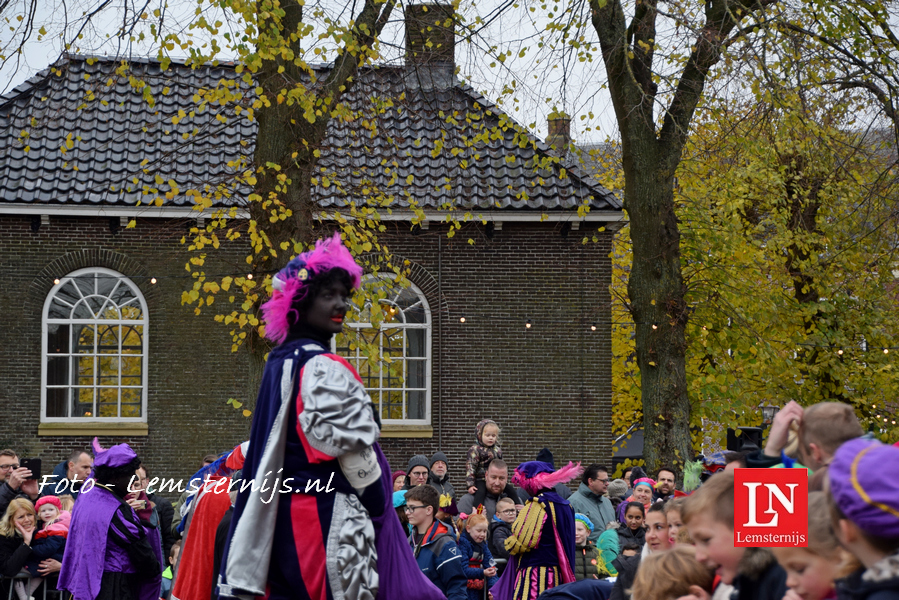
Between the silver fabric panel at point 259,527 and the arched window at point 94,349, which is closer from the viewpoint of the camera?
the silver fabric panel at point 259,527

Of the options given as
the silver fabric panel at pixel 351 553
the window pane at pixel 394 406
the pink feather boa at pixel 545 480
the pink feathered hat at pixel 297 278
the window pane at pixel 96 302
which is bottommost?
the window pane at pixel 394 406

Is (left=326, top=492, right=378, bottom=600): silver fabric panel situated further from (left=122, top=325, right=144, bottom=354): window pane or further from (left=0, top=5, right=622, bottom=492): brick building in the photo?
(left=122, top=325, right=144, bottom=354): window pane

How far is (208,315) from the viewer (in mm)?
16828

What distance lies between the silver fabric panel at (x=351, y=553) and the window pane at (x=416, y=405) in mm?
13690

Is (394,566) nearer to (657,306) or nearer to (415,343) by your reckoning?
(657,306)

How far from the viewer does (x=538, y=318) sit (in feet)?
56.7

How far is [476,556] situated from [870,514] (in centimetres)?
584

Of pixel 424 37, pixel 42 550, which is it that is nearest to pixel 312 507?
pixel 42 550

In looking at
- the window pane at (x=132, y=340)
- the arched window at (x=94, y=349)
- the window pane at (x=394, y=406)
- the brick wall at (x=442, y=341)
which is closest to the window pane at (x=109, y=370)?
the arched window at (x=94, y=349)

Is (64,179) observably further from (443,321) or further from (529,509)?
(529,509)

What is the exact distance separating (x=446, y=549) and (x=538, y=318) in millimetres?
10561

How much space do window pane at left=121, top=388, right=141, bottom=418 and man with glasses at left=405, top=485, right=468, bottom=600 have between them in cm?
1105

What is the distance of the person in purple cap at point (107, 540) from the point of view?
6504mm

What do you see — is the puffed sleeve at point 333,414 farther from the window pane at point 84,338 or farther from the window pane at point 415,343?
the window pane at point 84,338
